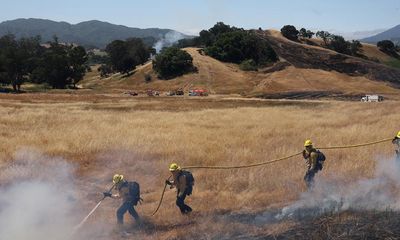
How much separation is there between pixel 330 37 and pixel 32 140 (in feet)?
388

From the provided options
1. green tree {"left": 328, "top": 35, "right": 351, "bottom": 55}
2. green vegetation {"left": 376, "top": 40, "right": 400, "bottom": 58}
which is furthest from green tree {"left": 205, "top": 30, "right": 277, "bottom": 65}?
green vegetation {"left": 376, "top": 40, "right": 400, "bottom": 58}

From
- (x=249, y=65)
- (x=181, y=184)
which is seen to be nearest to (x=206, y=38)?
(x=249, y=65)

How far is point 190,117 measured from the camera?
1259 inches

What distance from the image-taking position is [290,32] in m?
119

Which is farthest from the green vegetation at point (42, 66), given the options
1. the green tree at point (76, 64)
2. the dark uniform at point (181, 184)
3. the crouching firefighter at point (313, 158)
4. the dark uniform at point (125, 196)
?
the crouching firefighter at point (313, 158)

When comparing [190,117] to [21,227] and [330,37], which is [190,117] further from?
[330,37]

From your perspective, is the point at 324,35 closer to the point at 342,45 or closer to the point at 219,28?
the point at 342,45

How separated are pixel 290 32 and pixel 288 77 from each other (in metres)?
39.2

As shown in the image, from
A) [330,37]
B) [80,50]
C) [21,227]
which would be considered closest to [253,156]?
[21,227]

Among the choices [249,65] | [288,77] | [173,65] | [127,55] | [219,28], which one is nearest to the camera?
[288,77]

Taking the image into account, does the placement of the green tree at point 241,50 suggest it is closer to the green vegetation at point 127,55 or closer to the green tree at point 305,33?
the green vegetation at point 127,55

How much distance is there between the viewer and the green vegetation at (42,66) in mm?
71625

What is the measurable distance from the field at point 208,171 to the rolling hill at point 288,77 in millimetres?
42258

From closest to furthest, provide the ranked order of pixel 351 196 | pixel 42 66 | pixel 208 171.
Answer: pixel 351 196 → pixel 208 171 → pixel 42 66
